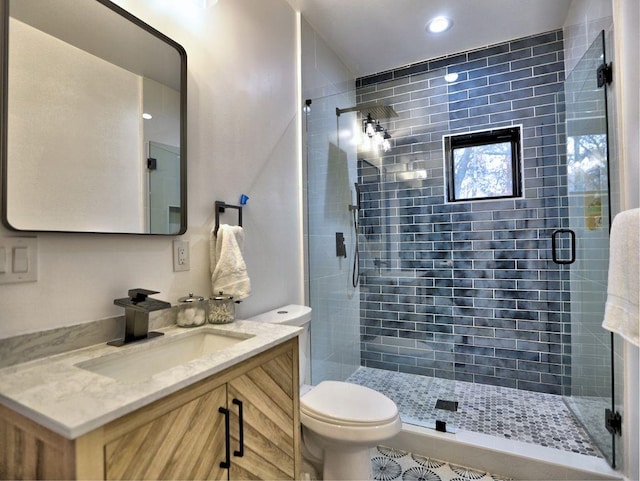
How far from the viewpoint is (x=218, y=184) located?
1.63 m

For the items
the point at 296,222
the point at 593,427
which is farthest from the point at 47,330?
the point at 593,427

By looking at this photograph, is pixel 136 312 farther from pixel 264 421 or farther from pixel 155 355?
pixel 264 421

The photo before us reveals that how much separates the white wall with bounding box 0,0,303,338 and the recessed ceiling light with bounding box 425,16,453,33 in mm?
1004

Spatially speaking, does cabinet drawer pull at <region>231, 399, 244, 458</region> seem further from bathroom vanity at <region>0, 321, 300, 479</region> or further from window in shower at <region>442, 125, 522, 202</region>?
window in shower at <region>442, 125, 522, 202</region>

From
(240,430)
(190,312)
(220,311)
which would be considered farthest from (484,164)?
(240,430)

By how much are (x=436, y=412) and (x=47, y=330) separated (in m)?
2.08

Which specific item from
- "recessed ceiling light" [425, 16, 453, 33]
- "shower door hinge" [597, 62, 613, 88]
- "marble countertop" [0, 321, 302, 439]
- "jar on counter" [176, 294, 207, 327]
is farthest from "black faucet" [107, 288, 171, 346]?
"recessed ceiling light" [425, 16, 453, 33]

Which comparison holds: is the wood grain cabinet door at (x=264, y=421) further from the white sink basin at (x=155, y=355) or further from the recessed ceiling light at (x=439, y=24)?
the recessed ceiling light at (x=439, y=24)

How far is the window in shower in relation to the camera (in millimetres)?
2713

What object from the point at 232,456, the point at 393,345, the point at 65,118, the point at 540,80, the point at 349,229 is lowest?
Answer: the point at 393,345

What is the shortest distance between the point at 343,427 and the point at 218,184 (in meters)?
1.26

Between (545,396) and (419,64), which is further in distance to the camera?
(419,64)

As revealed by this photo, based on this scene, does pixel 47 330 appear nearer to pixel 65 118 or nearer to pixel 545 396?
pixel 65 118

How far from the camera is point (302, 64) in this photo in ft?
7.83
